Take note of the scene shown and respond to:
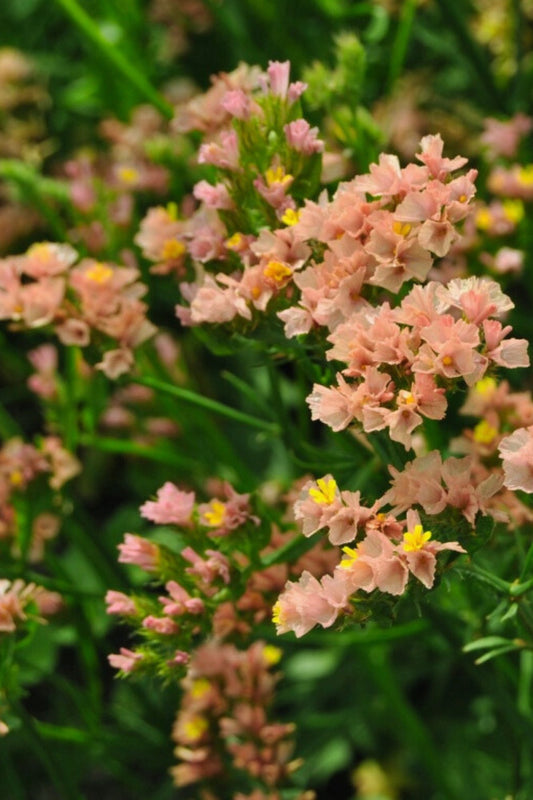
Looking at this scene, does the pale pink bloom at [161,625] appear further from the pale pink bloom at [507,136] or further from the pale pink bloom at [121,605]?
the pale pink bloom at [507,136]

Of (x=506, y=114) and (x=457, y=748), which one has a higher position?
(x=506, y=114)

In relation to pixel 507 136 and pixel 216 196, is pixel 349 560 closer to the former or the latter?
pixel 216 196

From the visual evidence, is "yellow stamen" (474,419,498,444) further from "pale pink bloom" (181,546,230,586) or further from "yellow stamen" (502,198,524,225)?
"yellow stamen" (502,198,524,225)

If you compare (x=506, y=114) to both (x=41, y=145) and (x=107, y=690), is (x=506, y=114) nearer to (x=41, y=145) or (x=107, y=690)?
(x=41, y=145)

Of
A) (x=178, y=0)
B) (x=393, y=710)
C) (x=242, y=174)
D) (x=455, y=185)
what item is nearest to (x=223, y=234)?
(x=242, y=174)

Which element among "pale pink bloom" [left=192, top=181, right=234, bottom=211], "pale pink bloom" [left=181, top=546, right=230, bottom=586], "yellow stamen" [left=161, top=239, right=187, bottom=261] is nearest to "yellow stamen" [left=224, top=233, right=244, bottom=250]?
"pale pink bloom" [left=192, top=181, right=234, bottom=211]

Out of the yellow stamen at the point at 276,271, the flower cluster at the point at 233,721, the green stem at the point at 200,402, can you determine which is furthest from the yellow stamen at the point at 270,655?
the yellow stamen at the point at 276,271
